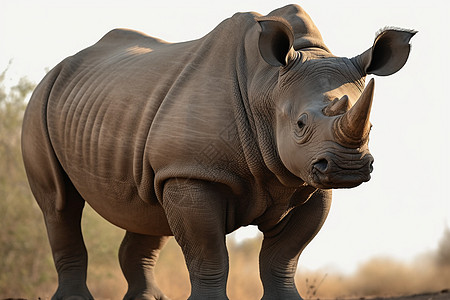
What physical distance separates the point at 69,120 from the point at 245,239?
29.7 feet

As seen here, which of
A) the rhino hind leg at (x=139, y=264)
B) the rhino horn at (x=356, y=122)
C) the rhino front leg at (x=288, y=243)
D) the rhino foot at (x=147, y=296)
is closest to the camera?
the rhino horn at (x=356, y=122)

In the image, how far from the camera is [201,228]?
6.43 m

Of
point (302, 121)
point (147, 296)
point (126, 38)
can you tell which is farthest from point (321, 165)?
point (126, 38)

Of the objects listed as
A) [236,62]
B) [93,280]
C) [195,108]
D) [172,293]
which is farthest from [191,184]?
[93,280]

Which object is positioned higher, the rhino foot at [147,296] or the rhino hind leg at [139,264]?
the rhino hind leg at [139,264]

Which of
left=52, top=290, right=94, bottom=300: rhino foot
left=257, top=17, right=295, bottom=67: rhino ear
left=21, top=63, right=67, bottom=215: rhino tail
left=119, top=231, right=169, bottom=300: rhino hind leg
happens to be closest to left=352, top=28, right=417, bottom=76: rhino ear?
left=257, top=17, right=295, bottom=67: rhino ear

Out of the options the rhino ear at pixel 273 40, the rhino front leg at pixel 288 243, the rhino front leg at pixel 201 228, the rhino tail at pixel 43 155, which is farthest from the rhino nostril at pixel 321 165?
the rhino tail at pixel 43 155

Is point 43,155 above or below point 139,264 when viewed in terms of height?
above

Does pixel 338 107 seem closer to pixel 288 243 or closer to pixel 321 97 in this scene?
pixel 321 97

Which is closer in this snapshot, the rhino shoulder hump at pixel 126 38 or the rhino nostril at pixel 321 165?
the rhino nostril at pixel 321 165

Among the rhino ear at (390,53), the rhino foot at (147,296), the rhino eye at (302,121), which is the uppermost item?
the rhino ear at (390,53)

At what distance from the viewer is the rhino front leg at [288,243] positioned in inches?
276

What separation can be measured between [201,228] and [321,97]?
4.52ft

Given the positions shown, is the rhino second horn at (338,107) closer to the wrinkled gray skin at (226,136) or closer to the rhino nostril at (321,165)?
the wrinkled gray skin at (226,136)
